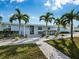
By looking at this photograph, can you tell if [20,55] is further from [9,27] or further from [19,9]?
[9,27]

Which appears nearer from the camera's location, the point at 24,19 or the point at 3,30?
the point at 24,19

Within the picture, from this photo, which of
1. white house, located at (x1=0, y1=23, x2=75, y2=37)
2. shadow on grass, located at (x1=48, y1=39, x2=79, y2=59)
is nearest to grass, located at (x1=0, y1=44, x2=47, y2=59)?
shadow on grass, located at (x1=48, y1=39, x2=79, y2=59)

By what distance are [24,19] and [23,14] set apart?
1393mm

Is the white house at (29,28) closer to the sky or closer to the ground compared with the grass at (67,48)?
closer to the sky

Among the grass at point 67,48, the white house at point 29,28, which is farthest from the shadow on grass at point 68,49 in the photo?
the white house at point 29,28

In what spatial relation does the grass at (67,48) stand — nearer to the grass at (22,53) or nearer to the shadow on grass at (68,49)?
the shadow on grass at (68,49)

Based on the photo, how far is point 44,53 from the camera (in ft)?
86.3

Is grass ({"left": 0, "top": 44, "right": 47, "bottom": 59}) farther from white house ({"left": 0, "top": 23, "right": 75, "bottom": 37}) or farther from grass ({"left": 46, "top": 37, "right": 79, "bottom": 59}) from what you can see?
white house ({"left": 0, "top": 23, "right": 75, "bottom": 37})

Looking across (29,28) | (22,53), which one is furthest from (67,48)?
(29,28)

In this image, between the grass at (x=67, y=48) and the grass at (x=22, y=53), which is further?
the grass at (x=67, y=48)

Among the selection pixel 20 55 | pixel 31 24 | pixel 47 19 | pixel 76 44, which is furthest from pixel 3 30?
pixel 20 55

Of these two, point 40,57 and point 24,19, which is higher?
point 24,19

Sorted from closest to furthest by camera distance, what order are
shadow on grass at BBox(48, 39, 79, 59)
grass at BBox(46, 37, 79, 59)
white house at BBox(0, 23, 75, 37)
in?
1. shadow on grass at BBox(48, 39, 79, 59)
2. grass at BBox(46, 37, 79, 59)
3. white house at BBox(0, 23, 75, 37)

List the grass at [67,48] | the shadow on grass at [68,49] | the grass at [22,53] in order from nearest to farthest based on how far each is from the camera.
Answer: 1. the grass at [22,53]
2. the shadow on grass at [68,49]
3. the grass at [67,48]
